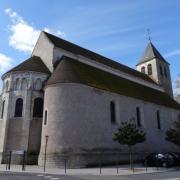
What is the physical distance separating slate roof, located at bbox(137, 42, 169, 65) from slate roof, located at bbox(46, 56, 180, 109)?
1360 centimetres

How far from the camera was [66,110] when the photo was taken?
76.6ft

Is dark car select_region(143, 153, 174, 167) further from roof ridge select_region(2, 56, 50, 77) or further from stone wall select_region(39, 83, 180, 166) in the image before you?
roof ridge select_region(2, 56, 50, 77)

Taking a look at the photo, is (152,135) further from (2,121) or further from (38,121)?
(2,121)

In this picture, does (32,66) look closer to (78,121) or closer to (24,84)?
(24,84)

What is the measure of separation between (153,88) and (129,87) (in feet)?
35.2

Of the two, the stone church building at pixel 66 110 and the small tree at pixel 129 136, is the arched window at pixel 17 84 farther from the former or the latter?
the small tree at pixel 129 136

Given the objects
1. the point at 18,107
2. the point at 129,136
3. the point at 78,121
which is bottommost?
the point at 129,136

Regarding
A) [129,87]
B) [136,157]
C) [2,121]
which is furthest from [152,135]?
[2,121]

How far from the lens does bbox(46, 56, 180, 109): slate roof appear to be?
2477cm

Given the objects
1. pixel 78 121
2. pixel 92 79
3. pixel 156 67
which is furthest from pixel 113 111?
pixel 156 67

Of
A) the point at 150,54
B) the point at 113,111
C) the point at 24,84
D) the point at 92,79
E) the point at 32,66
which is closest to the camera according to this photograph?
the point at 24,84

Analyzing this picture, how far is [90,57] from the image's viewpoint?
3488 cm

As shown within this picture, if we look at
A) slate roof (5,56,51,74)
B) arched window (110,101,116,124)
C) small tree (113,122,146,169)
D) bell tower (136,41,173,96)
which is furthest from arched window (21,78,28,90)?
bell tower (136,41,173,96)

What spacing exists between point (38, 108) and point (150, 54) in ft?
98.4
